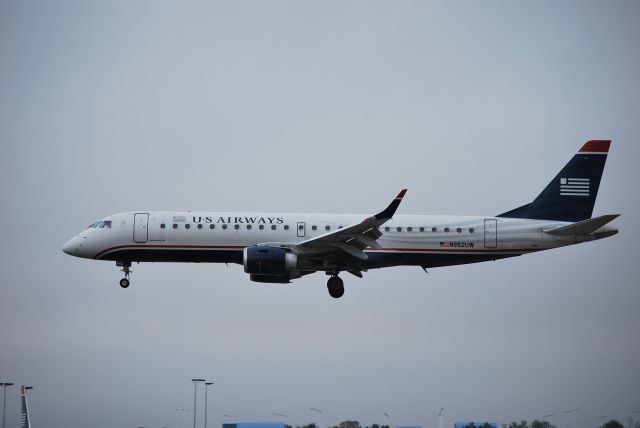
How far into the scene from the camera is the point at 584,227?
160 feet

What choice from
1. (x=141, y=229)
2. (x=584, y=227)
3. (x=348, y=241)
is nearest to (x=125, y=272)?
(x=141, y=229)

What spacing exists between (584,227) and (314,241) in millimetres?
12802

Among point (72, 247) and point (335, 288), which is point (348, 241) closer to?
point (335, 288)

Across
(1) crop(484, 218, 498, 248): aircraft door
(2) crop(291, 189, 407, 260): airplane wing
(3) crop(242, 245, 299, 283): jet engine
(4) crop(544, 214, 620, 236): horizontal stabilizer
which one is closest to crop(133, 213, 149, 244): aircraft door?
(3) crop(242, 245, 299, 283): jet engine

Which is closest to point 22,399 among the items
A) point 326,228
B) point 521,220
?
point 326,228

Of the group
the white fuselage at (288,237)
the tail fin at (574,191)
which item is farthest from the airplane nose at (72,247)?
the tail fin at (574,191)

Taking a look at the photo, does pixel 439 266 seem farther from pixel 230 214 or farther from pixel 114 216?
pixel 114 216

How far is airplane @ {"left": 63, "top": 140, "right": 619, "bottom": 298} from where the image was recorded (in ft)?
157

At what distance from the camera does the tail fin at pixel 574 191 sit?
2012 inches

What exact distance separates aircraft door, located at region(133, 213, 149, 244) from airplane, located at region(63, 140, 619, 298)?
47mm

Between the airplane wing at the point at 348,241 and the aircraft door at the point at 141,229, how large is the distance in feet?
23.1

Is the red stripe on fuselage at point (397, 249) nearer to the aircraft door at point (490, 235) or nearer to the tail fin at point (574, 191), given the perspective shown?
the aircraft door at point (490, 235)

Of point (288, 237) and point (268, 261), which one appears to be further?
point (288, 237)

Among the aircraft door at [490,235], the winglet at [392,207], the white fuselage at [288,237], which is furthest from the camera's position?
the aircraft door at [490,235]
